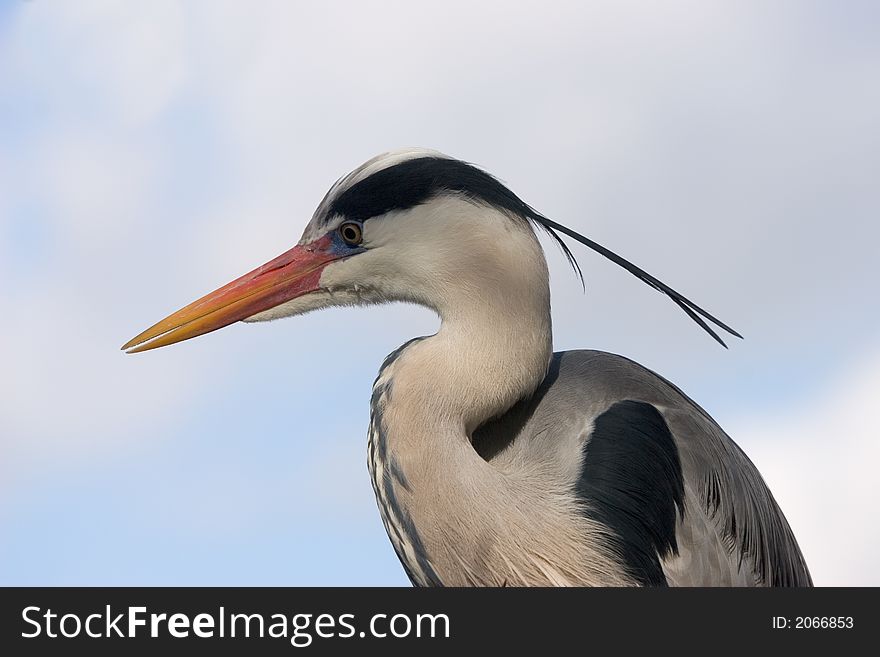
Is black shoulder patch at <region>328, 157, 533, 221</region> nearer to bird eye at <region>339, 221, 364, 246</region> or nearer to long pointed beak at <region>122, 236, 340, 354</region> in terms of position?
bird eye at <region>339, 221, 364, 246</region>

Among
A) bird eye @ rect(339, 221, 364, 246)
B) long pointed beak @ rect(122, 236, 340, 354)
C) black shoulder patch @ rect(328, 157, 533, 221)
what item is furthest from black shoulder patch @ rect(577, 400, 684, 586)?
long pointed beak @ rect(122, 236, 340, 354)

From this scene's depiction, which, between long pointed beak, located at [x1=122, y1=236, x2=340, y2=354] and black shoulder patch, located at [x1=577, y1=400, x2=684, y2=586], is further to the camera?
long pointed beak, located at [x1=122, y1=236, x2=340, y2=354]

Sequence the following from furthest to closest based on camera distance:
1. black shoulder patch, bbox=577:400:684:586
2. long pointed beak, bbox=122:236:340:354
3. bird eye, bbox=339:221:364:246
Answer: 1. long pointed beak, bbox=122:236:340:354
2. bird eye, bbox=339:221:364:246
3. black shoulder patch, bbox=577:400:684:586

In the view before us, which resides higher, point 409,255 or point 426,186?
point 426,186

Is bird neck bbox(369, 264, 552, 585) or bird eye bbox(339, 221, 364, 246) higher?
bird eye bbox(339, 221, 364, 246)

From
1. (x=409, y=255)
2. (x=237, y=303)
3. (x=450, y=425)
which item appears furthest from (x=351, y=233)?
(x=450, y=425)

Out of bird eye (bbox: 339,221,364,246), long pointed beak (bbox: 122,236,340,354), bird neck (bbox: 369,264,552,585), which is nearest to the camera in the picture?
bird neck (bbox: 369,264,552,585)

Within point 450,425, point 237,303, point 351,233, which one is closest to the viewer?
point 450,425

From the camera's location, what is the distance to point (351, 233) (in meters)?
3.44

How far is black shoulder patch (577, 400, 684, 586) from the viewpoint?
325 centimetres

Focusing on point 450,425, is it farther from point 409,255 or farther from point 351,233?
point 351,233

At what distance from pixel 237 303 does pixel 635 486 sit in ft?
5.03

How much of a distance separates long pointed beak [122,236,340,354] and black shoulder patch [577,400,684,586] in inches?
46.2
